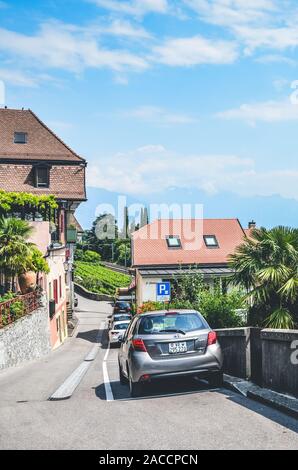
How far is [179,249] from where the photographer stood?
48844 mm

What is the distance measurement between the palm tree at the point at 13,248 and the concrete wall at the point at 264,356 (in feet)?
58.0

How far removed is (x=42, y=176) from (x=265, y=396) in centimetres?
3796

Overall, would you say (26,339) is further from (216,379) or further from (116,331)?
(216,379)

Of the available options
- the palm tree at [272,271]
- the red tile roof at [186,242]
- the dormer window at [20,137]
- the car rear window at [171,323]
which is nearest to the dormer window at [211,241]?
the red tile roof at [186,242]

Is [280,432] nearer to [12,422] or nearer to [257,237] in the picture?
[12,422]

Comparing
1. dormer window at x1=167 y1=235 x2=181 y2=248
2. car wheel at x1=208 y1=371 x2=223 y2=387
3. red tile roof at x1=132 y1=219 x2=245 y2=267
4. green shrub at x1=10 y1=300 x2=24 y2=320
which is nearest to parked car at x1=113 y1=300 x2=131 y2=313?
red tile roof at x1=132 y1=219 x2=245 y2=267

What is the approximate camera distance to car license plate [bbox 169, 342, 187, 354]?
10023 millimetres

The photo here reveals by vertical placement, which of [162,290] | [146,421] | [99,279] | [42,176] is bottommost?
[99,279]

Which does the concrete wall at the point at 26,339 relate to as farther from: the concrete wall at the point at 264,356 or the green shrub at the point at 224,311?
the concrete wall at the point at 264,356

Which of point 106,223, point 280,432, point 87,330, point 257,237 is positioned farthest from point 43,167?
point 106,223

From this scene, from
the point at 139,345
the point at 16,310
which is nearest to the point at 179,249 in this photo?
the point at 16,310

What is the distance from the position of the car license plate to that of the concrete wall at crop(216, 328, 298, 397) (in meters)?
1.25

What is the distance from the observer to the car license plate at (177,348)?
10023 mm

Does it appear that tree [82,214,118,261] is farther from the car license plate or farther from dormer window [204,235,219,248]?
the car license plate
